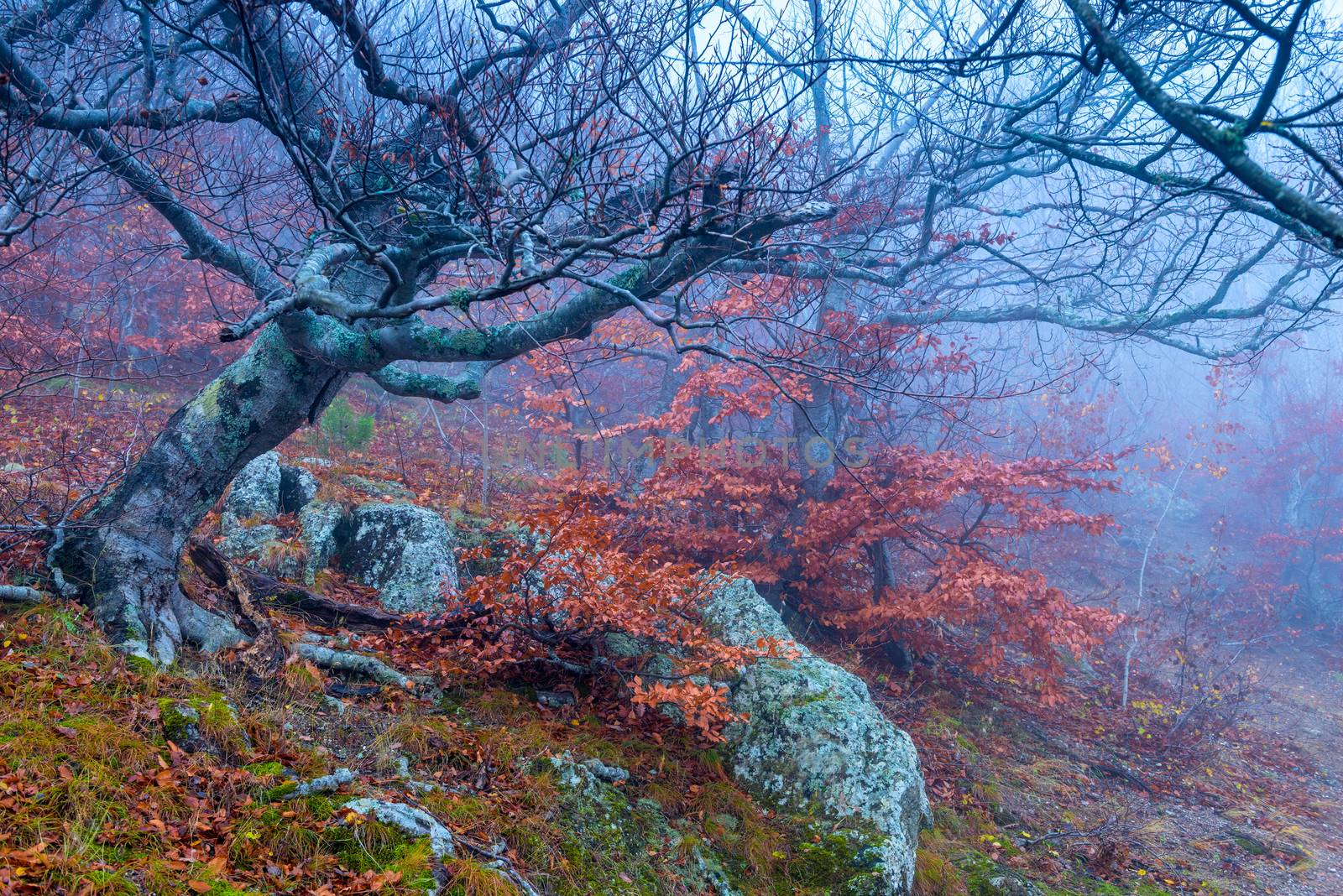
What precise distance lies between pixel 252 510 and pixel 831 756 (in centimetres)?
545

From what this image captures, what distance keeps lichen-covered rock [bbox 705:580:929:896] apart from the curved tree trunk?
3.56 m

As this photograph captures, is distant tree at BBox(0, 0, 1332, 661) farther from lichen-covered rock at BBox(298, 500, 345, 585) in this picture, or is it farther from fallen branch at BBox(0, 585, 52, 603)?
lichen-covered rock at BBox(298, 500, 345, 585)

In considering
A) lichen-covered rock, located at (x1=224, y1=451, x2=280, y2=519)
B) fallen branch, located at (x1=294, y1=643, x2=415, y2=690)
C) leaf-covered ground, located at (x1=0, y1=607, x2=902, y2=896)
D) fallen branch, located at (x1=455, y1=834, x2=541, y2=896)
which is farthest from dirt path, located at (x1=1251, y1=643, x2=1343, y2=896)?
lichen-covered rock, located at (x1=224, y1=451, x2=280, y2=519)

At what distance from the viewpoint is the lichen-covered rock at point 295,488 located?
6.74 metres

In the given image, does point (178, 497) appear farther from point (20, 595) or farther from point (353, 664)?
point (353, 664)

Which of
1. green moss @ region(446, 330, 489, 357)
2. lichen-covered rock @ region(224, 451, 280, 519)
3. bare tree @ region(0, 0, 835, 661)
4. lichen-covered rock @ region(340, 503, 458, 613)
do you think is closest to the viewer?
bare tree @ region(0, 0, 835, 661)

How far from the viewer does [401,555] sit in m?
6.09

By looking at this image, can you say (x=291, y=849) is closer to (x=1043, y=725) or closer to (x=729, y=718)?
(x=729, y=718)

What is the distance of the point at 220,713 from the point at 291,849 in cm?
88

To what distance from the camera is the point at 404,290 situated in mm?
4516

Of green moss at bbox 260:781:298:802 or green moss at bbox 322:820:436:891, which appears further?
green moss at bbox 260:781:298:802

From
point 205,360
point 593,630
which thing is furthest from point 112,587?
point 205,360

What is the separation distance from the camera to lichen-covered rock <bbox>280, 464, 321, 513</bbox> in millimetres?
6742

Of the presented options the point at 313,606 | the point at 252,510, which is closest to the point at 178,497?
the point at 313,606
